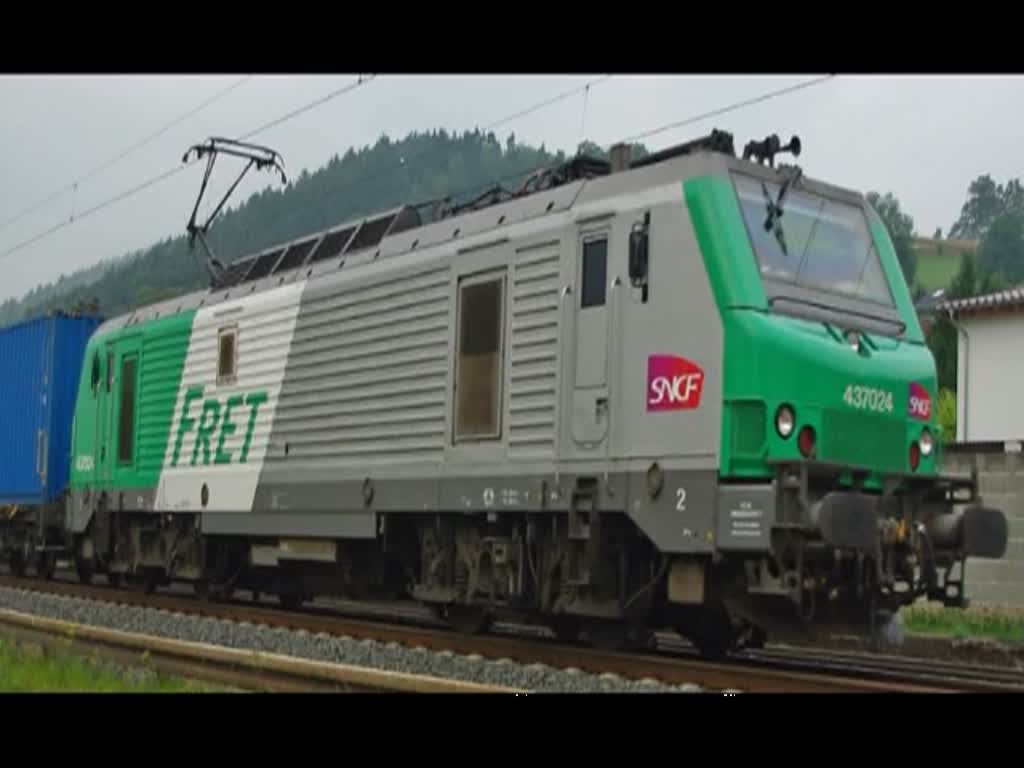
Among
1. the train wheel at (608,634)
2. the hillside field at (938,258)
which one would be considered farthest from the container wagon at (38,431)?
the hillside field at (938,258)

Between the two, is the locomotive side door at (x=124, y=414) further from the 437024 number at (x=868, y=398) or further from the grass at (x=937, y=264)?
the grass at (x=937, y=264)

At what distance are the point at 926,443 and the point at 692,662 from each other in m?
2.69

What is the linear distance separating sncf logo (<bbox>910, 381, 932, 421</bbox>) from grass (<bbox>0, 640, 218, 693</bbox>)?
19.3 feet

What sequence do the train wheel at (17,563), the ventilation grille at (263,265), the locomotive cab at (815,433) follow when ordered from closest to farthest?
the locomotive cab at (815,433) < the ventilation grille at (263,265) < the train wheel at (17,563)

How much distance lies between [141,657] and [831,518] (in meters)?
4.96

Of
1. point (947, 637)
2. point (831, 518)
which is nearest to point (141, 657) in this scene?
point (831, 518)

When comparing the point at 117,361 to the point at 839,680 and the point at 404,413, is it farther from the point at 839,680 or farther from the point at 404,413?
the point at 839,680

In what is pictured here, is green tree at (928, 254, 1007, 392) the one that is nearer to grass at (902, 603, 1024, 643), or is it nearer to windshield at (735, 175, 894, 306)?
grass at (902, 603, 1024, 643)

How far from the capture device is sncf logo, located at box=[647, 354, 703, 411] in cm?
1059

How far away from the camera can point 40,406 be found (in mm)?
23484

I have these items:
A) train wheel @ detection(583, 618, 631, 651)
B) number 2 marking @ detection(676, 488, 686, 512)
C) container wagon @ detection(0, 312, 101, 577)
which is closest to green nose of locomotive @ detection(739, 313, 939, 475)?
number 2 marking @ detection(676, 488, 686, 512)

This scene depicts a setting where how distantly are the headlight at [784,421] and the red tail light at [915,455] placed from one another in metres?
1.60

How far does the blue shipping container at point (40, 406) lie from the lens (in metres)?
22.7

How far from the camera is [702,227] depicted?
1074 cm
